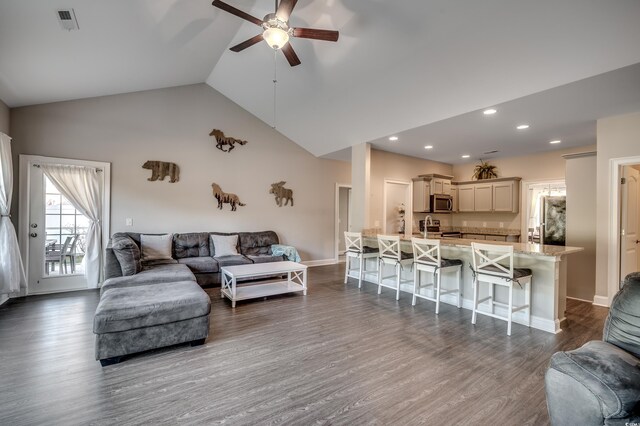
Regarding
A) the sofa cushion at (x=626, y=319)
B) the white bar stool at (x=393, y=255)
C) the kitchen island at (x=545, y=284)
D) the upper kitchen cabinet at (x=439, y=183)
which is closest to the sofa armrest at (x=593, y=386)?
the sofa cushion at (x=626, y=319)

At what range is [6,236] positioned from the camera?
13.0 ft

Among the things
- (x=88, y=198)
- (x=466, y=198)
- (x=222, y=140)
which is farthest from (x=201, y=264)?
(x=466, y=198)

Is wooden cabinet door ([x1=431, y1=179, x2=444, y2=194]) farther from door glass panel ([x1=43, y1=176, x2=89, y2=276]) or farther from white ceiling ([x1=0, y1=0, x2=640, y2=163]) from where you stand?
door glass panel ([x1=43, y1=176, x2=89, y2=276])

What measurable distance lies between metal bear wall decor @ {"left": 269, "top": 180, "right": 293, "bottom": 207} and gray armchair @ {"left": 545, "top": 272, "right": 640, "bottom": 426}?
5.89 m

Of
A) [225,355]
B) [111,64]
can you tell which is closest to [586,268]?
[225,355]

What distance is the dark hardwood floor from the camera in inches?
76.9

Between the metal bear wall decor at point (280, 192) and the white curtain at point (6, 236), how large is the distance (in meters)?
4.18

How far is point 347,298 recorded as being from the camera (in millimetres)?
4582

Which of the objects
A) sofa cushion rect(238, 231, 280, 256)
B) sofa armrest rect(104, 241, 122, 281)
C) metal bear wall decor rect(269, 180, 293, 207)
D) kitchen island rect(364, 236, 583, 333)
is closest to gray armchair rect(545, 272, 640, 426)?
kitchen island rect(364, 236, 583, 333)

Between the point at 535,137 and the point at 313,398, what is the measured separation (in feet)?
18.6

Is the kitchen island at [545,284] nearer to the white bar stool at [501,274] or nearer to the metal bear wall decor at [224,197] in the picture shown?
the white bar stool at [501,274]

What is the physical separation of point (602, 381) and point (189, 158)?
623cm

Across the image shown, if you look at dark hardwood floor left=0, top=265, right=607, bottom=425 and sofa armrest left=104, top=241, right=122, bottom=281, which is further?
sofa armrest left=104, top=241, right=122, bottom=281

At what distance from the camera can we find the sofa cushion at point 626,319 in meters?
1.61
